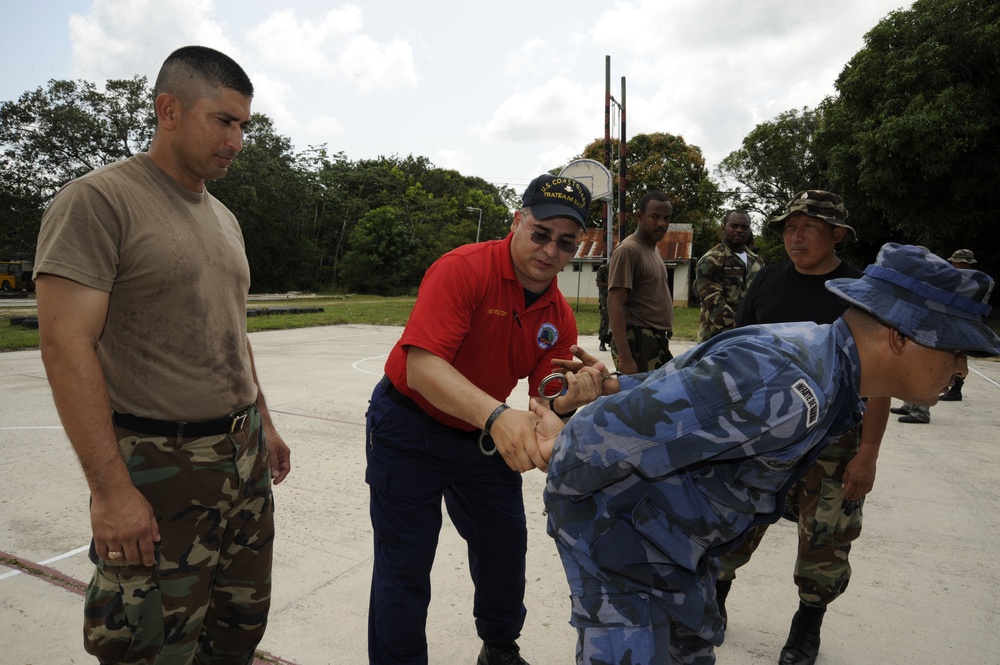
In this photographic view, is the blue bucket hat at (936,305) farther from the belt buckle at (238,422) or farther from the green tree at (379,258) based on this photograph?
the green tree at (379,258)

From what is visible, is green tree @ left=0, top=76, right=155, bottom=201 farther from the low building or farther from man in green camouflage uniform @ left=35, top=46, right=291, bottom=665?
A: man in green camouflage uniform @ left=35, top=46, right=291, bottom=665

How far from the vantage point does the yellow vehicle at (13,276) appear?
118 ft

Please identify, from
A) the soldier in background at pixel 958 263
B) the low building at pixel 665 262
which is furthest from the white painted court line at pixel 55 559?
the low building at pixel 665 262

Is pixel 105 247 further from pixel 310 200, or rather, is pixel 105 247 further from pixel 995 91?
pixel 310 200

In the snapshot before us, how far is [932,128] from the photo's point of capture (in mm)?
19281

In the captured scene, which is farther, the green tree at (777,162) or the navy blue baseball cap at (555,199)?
the green tree at (777,162)

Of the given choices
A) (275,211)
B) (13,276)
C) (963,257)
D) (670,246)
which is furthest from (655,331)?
(275,211)

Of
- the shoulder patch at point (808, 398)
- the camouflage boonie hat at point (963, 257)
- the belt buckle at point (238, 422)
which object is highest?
the camouflage boonie hat at point (963, 257)

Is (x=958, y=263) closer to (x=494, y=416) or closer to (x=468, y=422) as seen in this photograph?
(x=468, y=422)

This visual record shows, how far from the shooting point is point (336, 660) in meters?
2.64

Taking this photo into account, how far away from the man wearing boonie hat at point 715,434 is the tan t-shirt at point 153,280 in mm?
1152

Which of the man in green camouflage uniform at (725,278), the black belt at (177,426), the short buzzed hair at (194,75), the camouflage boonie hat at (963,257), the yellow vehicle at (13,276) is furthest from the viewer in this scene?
the yellow vehicle at (13,276)

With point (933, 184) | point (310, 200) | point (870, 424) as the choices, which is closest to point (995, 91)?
point (933, 184)

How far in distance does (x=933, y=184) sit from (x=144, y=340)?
24123 millimetres
